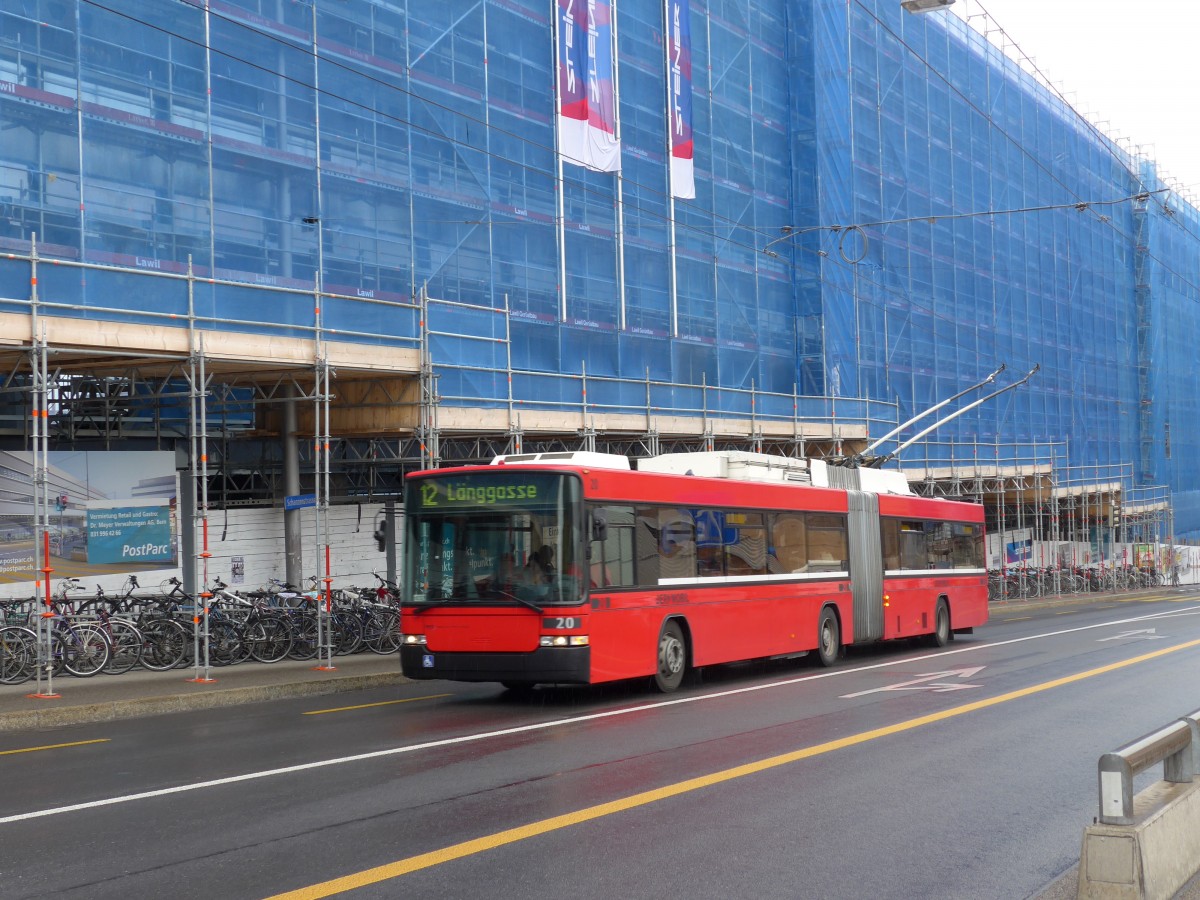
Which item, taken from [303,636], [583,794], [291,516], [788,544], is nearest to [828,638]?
[788,544]

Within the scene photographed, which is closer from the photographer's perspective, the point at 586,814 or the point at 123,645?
the point at 586,814

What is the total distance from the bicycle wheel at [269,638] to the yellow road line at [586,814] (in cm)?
985

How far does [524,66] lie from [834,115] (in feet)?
50.0

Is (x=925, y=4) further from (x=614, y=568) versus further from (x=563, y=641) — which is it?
(x=563, y=641)

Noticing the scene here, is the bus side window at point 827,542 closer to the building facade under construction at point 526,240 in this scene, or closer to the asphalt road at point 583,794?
the asphalt road at point 583,794

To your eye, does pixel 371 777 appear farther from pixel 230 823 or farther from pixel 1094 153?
pixel 1094 153

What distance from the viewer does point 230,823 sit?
321 inches

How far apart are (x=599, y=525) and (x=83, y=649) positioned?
270 inches

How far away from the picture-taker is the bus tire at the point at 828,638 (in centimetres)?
2000

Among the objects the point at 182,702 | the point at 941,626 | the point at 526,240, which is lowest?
the point at 941,626

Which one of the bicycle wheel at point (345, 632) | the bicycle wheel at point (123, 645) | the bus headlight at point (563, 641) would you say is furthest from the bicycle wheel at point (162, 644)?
the bus headlight at point (563, 641)

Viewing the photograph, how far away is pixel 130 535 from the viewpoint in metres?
20.1

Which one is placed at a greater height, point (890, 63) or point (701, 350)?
point (890, 63)

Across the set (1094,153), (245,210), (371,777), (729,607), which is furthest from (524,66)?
(1094,153)
